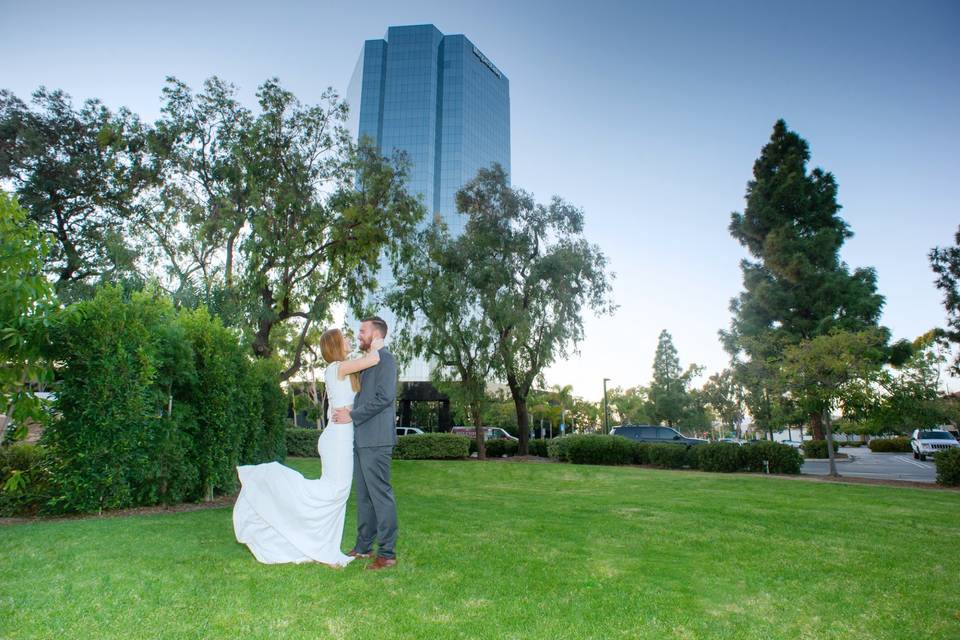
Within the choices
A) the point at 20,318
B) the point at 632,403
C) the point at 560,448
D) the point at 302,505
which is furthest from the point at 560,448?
the point at 632,403

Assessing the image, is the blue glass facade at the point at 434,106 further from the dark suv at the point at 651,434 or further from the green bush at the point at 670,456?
the green bush at the point at 670,456

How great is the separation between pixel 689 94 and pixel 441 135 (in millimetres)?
89405

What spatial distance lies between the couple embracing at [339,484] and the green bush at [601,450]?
57.5ft

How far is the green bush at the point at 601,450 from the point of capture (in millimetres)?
21109

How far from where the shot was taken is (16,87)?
2064cm

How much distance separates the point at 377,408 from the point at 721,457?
56.0ft

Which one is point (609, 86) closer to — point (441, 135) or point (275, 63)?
point (275, 63)

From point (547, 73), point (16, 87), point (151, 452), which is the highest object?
point (547, 73)

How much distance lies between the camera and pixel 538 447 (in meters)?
27.8

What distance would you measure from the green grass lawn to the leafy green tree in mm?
1379

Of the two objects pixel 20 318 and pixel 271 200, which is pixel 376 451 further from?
pixel 271 200

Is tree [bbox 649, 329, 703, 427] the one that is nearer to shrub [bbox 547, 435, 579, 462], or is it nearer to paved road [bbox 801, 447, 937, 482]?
paved road [bbox 801, 447, 937, 482]

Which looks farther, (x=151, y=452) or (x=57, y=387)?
(x=151, y=452)

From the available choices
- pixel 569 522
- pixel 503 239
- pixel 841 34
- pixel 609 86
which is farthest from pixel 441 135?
pixel 569 522
